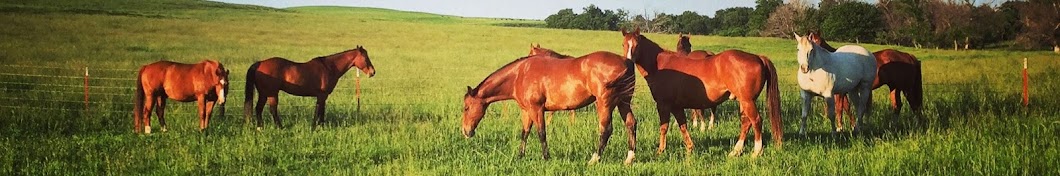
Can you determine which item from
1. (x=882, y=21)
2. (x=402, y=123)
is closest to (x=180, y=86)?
(x=402, y=123)

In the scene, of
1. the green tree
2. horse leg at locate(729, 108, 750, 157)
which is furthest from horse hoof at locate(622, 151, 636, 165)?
the green tree

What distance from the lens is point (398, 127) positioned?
9078 mm

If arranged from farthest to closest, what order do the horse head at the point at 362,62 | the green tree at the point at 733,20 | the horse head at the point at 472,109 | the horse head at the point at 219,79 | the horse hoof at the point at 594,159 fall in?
the green tree at the point at 733,20 < the horse head at the point at 362,62 < the horse head at the point at 219,79 < the horse head at the point at 472,109 < the horse hoof at the point at 594,159

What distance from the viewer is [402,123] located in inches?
372

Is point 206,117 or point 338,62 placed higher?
point 338,62

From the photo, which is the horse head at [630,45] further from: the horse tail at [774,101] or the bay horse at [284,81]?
the bay horse at [284,81]

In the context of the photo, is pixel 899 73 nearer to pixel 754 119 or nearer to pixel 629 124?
pixel 754 119

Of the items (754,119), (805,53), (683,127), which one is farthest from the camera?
(805,53)

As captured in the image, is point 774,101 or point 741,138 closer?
point 741,138

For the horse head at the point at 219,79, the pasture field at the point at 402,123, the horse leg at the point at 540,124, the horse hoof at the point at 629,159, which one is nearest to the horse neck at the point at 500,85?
the horse leg at the point at 540,124

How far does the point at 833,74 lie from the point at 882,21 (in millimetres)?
10518

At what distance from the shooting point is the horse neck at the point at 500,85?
7.16 metres

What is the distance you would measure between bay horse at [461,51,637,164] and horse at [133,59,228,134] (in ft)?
10.7

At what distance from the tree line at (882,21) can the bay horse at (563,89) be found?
35.7ft
